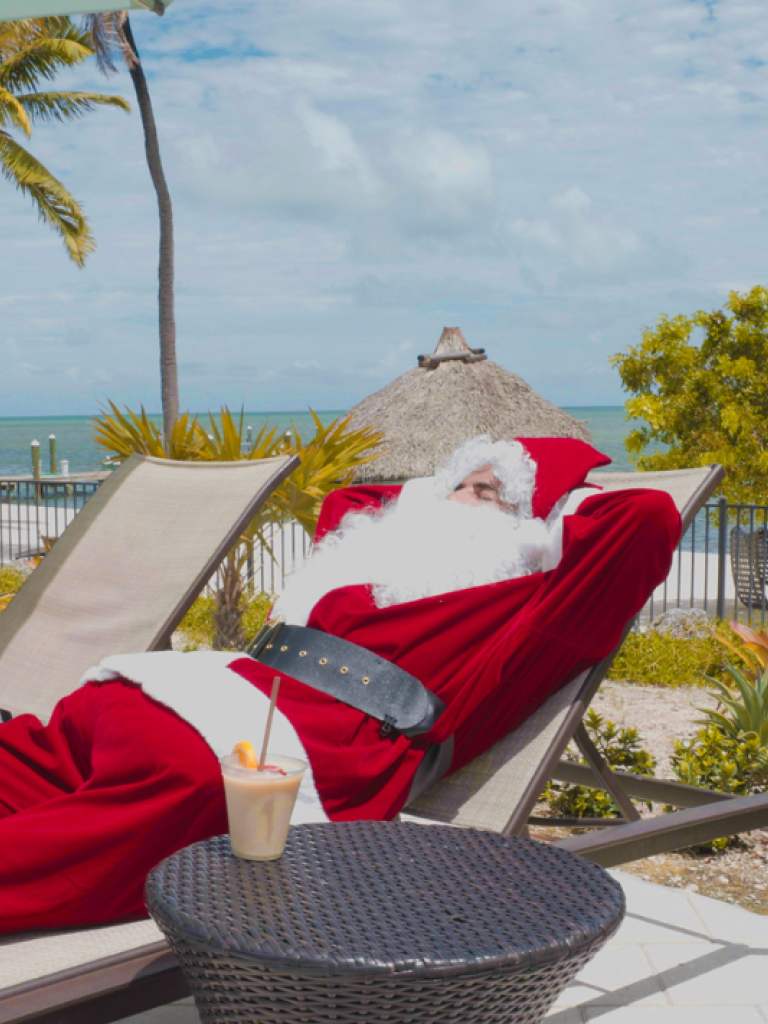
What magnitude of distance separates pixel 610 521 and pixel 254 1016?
1.46 m

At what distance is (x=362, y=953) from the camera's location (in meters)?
1.32

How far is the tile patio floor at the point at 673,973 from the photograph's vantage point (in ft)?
7.98

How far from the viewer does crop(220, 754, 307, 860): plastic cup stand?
60.1 inches

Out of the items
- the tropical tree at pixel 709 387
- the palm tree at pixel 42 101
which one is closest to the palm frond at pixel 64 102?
the palm tree at pixel 42 101

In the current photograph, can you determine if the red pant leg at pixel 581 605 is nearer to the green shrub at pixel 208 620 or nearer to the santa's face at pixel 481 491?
the santa's face at pixel 481 491

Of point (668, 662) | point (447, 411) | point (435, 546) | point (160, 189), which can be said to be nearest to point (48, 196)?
point (160, 189)

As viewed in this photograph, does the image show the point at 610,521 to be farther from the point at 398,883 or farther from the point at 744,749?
the point at 744,749

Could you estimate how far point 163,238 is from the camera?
17.3 metres

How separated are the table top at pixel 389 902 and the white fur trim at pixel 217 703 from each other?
335 mm

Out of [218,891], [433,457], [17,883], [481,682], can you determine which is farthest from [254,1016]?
[433,457]

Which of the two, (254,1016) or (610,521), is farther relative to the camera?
(610,521)

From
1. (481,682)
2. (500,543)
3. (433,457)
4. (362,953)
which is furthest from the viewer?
(433,457)

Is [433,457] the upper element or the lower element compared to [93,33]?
lower

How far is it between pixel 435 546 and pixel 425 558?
0.17 ft
